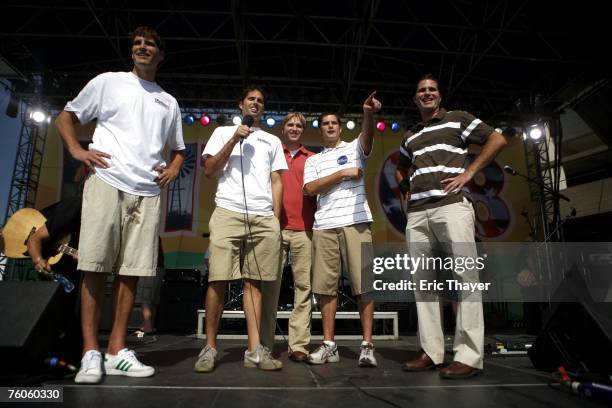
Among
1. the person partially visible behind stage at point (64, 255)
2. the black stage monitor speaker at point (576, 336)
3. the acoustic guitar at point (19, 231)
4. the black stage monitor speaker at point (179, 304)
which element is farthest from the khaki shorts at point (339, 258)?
the black stage monitor speaker at point (179, 304)

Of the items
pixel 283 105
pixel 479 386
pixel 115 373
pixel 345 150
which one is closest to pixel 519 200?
pixel 283 105

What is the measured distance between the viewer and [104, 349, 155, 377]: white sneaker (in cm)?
193

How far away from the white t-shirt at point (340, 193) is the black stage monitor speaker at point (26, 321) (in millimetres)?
1607

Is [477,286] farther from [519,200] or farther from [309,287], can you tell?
[519,200]

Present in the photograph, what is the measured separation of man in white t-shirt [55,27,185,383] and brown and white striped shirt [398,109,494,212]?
1498 mm

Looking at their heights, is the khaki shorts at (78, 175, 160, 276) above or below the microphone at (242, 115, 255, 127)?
below

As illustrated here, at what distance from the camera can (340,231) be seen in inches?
106

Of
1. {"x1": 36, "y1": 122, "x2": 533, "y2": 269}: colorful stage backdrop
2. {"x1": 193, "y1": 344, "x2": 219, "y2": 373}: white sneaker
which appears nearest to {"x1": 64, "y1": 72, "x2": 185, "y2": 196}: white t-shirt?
{"x1": 193, "y1": 344, "x2": 219, "y2": 373}: white sneaker

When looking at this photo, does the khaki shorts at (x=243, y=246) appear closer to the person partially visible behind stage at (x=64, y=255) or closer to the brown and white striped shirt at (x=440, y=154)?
the person partially visible behind stage at (x=64, y=255)

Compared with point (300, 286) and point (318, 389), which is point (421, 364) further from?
point (300, 286)

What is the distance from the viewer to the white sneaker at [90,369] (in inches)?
68.7

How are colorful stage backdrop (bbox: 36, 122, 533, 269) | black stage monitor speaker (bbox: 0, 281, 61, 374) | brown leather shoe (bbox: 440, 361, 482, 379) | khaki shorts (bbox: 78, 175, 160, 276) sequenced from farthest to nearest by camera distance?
colorful stage backdrop (bbox: 36, 122, 533, 269), brown leather shoe (bbox: 440, 361, 482, 379), khaki shorts (bbox: 78, 175, 160, 276), black stage monitor speaker (bbox: 0, 281, 61, 374)

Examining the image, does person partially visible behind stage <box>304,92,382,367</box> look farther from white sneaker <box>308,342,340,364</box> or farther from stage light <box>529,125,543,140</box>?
stage light <box>529,125,543,140</box>

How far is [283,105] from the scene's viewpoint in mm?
9070
